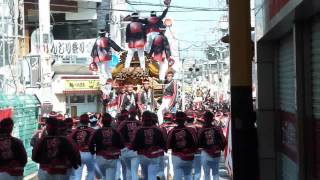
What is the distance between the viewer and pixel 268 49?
10516mm

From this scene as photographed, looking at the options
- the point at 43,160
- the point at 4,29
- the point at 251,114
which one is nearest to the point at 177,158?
the point at 43,160

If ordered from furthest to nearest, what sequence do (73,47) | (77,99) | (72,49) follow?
(77,99) < (72,49) < (73,47)

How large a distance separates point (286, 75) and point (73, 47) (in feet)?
137

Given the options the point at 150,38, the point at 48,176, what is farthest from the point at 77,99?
the point at 48,176

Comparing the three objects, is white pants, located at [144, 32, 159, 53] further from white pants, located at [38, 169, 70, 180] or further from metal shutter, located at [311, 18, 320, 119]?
metal shutter, located at [311, 18, 320, 119]

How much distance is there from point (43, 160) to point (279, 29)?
473 centimetres

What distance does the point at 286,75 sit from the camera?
9273mm

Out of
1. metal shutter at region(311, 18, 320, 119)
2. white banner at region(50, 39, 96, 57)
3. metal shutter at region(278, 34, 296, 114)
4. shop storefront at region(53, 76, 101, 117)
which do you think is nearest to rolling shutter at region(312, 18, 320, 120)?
metal shutter at region(311, 18, 320, 119)

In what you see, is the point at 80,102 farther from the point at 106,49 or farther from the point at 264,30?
the point at 264,30

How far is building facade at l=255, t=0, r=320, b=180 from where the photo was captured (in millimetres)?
7176

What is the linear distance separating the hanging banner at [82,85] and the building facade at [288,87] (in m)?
37.0

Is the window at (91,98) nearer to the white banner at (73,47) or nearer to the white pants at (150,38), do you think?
the white banner at (73,47)

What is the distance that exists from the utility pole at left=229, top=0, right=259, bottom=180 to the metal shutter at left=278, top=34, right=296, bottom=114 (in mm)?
2577

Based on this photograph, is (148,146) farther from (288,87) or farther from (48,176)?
(288,87)
